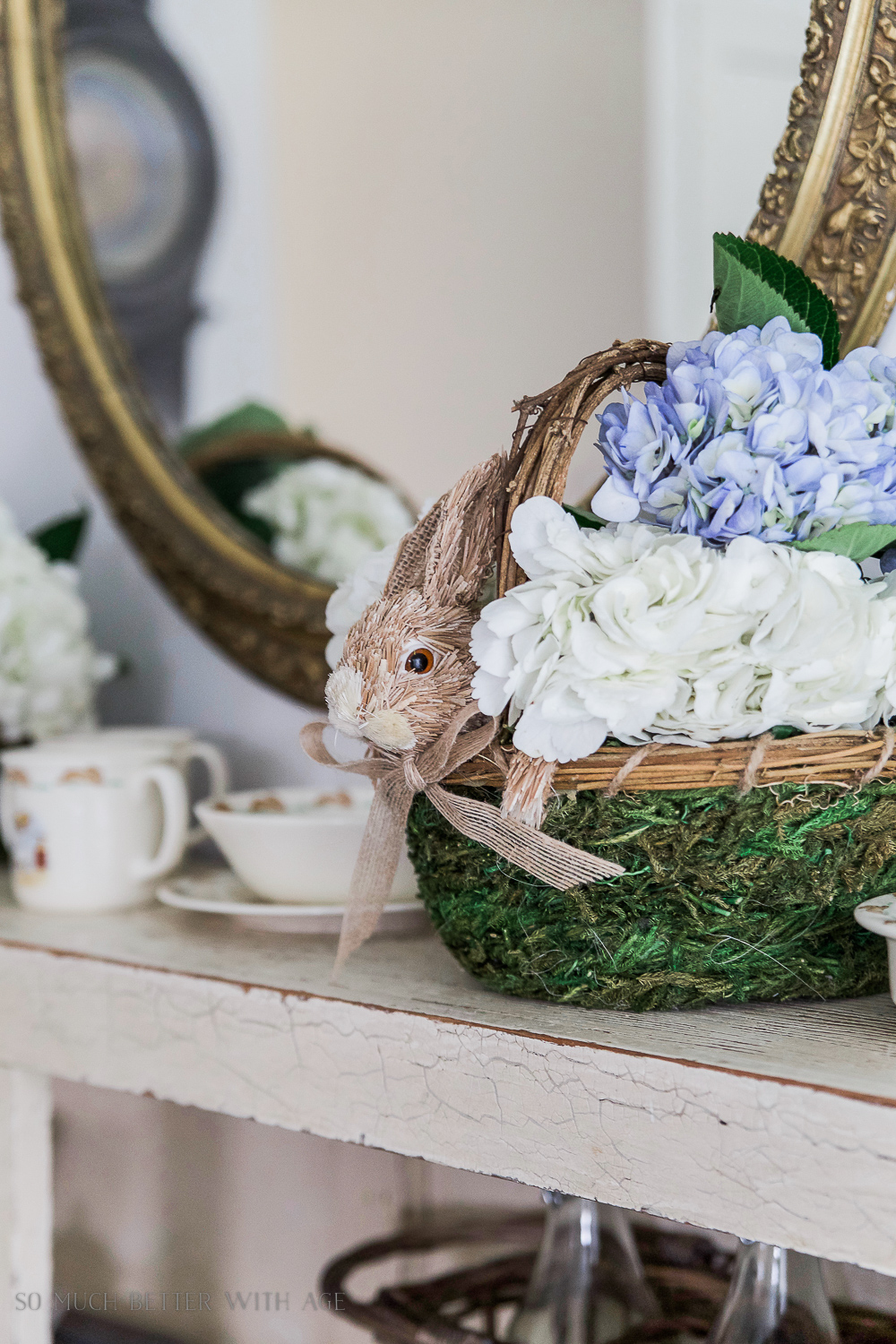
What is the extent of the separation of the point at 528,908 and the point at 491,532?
0.51ft

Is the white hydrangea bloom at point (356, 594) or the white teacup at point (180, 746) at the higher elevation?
the white hydrangea bloom at point (356, 594)

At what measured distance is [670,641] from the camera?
450 millimetres

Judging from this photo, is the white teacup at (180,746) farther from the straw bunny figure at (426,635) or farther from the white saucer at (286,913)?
the straw bunny figure at (426,635)

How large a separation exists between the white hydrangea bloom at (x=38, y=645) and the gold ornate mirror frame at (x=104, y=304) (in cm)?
9

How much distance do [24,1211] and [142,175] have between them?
78 cm

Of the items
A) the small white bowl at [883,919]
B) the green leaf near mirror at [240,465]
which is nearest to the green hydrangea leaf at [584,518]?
the small white bowl at [883,919]

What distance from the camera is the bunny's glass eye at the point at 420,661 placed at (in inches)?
20.1

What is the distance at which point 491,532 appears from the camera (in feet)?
1.71

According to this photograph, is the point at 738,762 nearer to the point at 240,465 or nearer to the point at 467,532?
the point at 467,532

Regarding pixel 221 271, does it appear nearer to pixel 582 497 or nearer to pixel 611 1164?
pixel 582 497

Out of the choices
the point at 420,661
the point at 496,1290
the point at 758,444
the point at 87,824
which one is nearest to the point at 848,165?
the point at 758,444

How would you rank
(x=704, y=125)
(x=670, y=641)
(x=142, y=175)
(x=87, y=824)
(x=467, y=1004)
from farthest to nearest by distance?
(x=142, y=175) < (x=87, y=824) < (x=704, y=125) < (x=467, y=1004) < (x=670, y=641)

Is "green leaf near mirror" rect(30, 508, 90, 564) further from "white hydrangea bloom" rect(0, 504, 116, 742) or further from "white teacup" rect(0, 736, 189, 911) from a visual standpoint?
"white teacup" rect(0, 736, 189, 911)

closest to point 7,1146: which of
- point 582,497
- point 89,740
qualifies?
point 89,740
